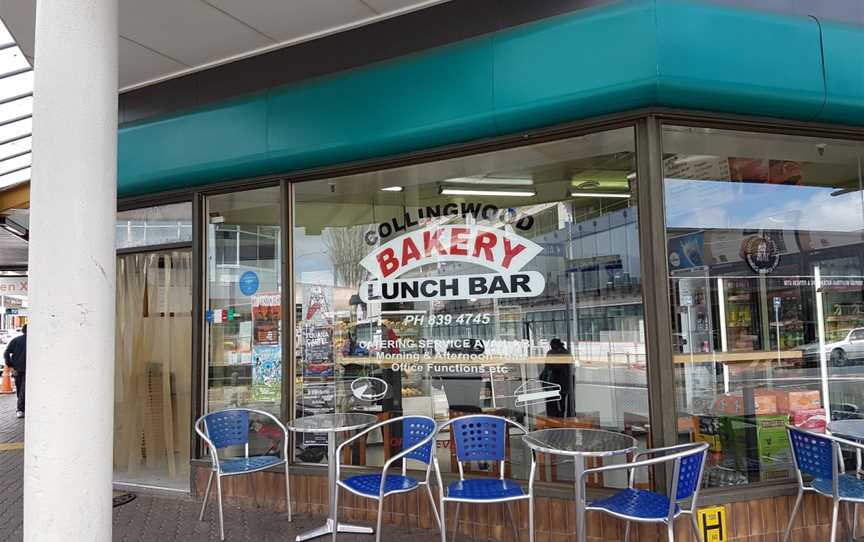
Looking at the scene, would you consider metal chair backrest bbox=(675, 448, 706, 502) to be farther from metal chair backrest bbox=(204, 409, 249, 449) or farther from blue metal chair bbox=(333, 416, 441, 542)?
metal chair backrest bbox=(204, 409, 249, 449)

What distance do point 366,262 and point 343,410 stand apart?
4.13 ft

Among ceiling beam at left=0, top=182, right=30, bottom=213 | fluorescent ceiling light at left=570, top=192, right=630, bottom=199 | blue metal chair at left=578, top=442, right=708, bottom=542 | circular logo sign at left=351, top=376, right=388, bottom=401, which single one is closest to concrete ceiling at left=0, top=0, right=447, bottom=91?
fluorescent ceiling light at left=570, top=192, right=630, bottom=199

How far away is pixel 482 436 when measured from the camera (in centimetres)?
411

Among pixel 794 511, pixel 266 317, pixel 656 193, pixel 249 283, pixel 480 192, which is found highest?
pixel 480 192

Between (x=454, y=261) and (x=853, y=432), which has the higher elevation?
(x=454, y=261)

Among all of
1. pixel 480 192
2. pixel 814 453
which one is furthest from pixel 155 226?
pixel 814 453

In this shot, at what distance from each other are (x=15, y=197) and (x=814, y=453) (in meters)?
11.5

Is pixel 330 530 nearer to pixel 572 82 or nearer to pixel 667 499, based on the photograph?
pixel 667 499

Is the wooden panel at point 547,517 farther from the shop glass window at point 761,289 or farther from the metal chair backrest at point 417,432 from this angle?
the metal chair backrest at point 417,432

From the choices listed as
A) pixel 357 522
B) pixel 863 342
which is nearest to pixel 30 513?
pixel 357 522

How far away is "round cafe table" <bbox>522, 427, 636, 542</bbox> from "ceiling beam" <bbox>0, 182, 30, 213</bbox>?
1003cm

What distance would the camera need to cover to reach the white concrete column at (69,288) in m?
2.66

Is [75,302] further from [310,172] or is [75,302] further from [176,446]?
[176,446]

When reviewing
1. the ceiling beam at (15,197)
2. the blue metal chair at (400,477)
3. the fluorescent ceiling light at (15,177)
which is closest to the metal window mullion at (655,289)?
the blue metal chair at (400,477)
